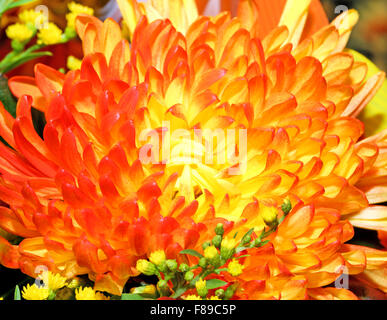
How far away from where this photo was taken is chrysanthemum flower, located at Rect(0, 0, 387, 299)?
1.22 ft

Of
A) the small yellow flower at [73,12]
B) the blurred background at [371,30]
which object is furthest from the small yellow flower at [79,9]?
the blurred background at [371,30]

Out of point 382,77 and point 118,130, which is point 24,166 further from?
point 382,77

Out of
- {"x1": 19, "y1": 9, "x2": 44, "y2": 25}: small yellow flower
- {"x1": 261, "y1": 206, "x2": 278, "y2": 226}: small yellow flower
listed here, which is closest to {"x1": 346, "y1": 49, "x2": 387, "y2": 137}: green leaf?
{"x1": 261, "y1": 206, "x2": 278, "y2": 226}: small yellow flower

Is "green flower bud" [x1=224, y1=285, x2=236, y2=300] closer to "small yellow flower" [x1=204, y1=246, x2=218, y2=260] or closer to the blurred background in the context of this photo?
"small yellow flower" [x1=204, y1=246, x2=218, y2=260]

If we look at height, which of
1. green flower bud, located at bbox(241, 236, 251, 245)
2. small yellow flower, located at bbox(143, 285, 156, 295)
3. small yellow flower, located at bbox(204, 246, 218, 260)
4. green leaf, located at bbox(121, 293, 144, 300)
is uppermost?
green flower bud, located at bbox(241, 236, 251, 245)

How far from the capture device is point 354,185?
0.46 meters

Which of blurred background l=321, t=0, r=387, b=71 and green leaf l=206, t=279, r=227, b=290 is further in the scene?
blurred background l=321, t=0, r=387, b=71

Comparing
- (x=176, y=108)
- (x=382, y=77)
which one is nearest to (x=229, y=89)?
(x=176, y=108)

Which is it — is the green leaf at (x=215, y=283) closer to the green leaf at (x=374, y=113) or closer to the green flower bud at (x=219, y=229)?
the green flower bud at (x=219, y=229)

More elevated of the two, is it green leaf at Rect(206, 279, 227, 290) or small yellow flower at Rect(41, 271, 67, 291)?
small yellow flower at Rect(41, 271, 67, 291)

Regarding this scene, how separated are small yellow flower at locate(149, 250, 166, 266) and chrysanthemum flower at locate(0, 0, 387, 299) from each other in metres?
0.02

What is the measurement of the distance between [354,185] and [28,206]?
0.28m

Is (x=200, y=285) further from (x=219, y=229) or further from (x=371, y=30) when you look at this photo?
(x=371, y=30)

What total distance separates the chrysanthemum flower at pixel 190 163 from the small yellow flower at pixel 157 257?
0.02m
